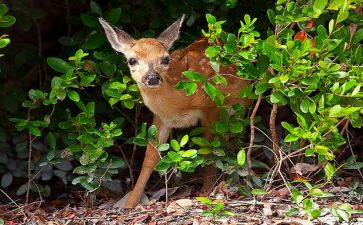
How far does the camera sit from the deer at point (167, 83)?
222 inches

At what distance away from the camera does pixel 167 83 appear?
5.87m

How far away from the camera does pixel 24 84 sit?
7867 millimetres

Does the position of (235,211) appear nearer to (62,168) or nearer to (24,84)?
(62,168)

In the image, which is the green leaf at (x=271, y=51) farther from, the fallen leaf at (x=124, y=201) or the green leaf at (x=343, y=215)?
the fallen leaf at (x=124, y=201)

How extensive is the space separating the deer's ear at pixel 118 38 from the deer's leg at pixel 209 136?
879 mm

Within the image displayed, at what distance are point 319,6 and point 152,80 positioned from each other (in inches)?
56.5

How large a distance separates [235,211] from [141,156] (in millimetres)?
2626

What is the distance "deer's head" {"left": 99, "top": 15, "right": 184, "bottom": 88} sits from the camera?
18.2ft

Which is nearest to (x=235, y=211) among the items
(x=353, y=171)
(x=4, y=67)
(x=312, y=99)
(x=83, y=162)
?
(x=312, y=99)

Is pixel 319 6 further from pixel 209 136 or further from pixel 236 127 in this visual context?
pixel 209 136

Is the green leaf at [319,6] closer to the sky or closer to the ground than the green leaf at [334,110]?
closer to the sky

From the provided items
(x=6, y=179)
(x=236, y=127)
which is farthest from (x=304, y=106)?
(x=6, y=179)

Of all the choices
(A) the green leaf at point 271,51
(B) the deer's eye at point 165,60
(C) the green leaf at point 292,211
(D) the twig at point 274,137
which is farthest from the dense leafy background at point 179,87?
(B) the deer's eye at point 165,60

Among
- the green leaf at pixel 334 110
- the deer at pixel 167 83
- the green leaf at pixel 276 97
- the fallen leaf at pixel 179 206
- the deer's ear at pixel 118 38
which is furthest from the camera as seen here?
the deer's ear at pixel 118 38
